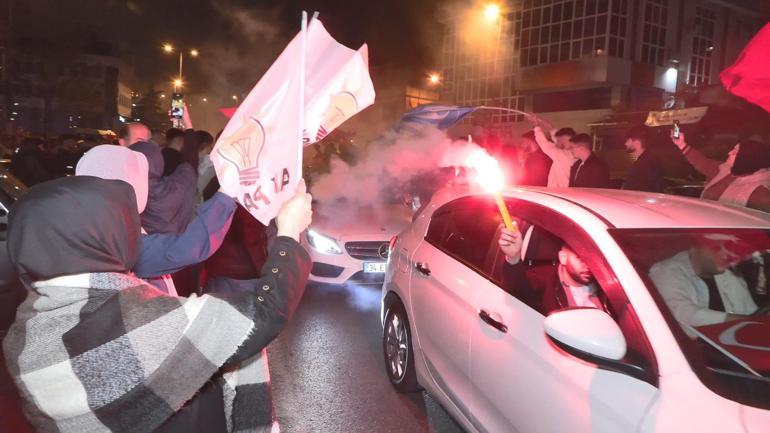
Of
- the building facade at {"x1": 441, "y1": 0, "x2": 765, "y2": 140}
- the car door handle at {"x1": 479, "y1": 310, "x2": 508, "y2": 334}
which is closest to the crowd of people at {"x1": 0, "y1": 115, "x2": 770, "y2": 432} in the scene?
the car door handle at {"x1": 479, "y1": 310, "x2": 508, "y2": 334}

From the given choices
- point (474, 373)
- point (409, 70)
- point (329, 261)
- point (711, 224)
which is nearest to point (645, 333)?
point (711, 224)

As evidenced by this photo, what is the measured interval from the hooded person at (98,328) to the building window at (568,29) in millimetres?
30247

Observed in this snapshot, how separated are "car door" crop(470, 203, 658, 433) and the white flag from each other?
53.9 inches

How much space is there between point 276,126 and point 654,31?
106 feet

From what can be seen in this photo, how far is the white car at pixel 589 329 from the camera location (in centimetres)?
196

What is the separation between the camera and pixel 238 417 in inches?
64.6

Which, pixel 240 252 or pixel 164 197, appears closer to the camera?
pixel 164 197

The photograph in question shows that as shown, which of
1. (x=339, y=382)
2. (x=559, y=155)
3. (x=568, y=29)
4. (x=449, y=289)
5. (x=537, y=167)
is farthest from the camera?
(x=568, y=29)

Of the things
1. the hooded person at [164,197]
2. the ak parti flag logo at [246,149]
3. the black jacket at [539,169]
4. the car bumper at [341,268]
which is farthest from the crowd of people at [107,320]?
the black jacket at [539,169]

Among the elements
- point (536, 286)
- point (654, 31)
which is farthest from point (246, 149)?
point (654, 31)

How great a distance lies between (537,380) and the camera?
7.99 ft

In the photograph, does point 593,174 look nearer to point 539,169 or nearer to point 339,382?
point 539,169

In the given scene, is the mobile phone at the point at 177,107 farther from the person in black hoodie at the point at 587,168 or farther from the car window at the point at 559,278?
the car window at the point at 559,278

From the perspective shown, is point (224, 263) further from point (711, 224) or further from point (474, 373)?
point (711, 224)
